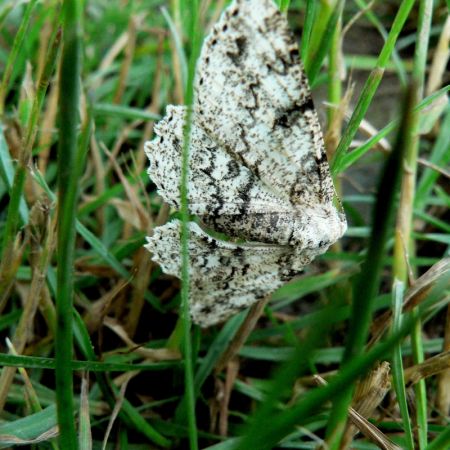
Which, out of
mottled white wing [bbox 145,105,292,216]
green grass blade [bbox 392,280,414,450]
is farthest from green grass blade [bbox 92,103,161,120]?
green grass blade [bbox 392,280,414,450]

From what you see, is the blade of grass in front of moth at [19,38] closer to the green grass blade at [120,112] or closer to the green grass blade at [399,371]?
the green grass blade at [120,112]

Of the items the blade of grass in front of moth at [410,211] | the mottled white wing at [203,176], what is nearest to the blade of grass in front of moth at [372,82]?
the blade of grass in front of moth at [410,211]

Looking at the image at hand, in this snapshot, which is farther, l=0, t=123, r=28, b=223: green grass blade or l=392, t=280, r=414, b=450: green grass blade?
l=0, t=123, r=28, b=223: green grass blade

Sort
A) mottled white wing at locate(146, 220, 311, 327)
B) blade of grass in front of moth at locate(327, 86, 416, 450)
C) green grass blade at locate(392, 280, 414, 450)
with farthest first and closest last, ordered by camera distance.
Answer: mottled white wing at locate(146, 220, 311, 327) → green grass blade at locate(392, 280, 414, 450) → blade of grass in front of moth at locate(327, 86, 416, 450)

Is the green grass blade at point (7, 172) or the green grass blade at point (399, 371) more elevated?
the green grass blade at point (7, 172)

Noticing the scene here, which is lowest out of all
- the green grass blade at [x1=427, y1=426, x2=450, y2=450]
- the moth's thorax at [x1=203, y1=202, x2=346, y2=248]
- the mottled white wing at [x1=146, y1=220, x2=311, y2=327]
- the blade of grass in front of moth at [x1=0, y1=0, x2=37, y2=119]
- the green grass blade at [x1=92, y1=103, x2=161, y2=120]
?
the green grass blade at [x1=427, y1=426, x2=450, y2=450]

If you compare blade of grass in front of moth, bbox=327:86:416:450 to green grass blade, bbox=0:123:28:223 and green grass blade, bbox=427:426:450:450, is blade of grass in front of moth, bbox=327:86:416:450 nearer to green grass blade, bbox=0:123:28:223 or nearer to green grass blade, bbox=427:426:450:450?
green grass blade, bbox=427:426:450:450

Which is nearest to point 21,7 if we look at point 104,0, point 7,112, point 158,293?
point 104,0

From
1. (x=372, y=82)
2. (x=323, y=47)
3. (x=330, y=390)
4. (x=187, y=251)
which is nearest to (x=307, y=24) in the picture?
(x=323, y=47)
